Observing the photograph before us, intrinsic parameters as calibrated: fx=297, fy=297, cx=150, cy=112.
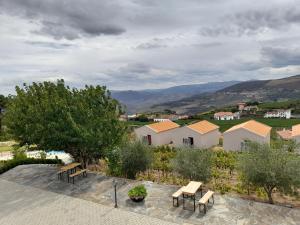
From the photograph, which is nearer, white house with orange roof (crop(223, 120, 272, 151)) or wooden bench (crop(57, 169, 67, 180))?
wooden bench (crop(57, 169, 67, 180))

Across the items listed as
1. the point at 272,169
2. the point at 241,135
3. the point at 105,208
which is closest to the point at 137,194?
the point at 105,208

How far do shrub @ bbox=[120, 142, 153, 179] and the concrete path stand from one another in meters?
4.78

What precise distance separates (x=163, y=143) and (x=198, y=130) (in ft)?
24.3

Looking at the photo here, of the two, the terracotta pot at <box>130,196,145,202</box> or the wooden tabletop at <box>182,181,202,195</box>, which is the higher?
the wooden tabletop at <box>182,181,202,195</box>

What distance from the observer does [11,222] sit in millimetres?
16281

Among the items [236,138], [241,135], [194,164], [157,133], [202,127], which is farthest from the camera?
[157,133]

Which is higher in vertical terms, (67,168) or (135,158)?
(135,158)

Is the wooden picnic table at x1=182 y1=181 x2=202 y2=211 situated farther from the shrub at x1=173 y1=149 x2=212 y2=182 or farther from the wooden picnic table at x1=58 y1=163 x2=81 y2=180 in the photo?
the wooden picnic table at x1=58 y1=163 x2=81 y2=180

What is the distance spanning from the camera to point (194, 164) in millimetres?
19266

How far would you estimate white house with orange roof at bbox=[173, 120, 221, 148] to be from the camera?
145 ft

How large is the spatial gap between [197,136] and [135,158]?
23740mm

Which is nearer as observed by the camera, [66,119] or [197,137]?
[66,119]

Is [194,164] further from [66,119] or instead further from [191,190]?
[66,119]

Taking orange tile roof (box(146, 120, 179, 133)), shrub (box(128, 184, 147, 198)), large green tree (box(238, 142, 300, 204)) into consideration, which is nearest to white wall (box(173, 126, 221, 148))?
orange tile roof (box(146, 120, 179, 133))
